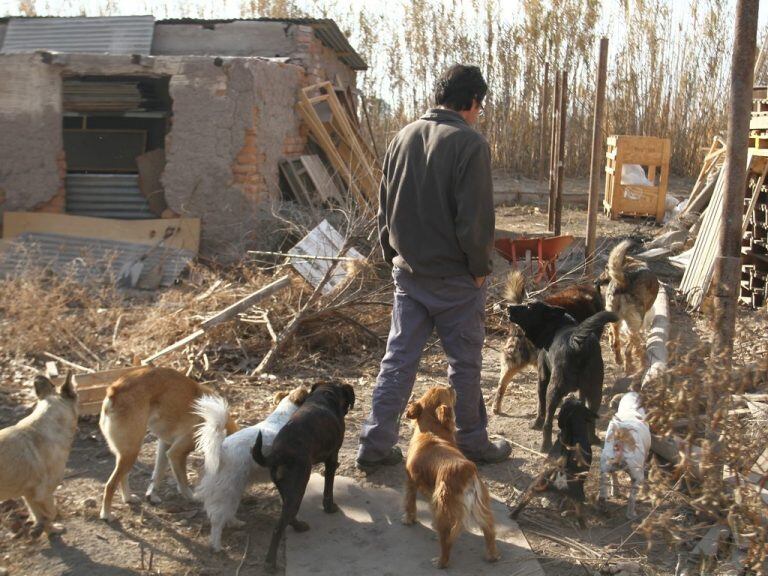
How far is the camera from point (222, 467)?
12.8ft

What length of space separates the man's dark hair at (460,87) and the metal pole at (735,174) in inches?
51.3

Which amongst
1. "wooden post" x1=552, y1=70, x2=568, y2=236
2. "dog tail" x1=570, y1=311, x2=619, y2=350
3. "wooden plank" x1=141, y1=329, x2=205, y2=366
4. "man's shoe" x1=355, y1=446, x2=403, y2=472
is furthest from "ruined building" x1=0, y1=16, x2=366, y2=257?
"dog tail" x1=570, y1=311, x2=619, y2=350

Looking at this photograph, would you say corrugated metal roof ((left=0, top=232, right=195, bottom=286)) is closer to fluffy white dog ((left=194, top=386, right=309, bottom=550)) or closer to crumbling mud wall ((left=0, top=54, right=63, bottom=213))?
crumbling mud wall ((left=0, top=54, right=63, bottom=213))

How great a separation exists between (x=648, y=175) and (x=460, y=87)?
11.3m

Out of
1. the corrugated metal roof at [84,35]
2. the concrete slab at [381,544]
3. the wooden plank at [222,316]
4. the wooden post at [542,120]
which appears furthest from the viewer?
the wooden post at [542,120]

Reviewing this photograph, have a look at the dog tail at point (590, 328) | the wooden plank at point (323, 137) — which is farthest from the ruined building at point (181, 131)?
the dog tail at point (590, 328)

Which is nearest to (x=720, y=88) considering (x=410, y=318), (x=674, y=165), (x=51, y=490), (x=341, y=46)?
(x=674, y=165)

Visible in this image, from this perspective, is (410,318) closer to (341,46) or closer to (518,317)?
(518,317)

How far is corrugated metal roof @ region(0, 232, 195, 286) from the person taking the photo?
31.5 ft

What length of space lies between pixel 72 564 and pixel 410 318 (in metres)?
2.18

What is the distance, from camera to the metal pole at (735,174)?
3824 millimetres

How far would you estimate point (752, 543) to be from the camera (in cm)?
306

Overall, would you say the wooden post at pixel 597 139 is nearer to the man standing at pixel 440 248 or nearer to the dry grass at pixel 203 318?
the dry grass at pixel 203 318

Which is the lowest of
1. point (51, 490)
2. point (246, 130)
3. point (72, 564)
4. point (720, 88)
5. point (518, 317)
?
point (72, 564)
